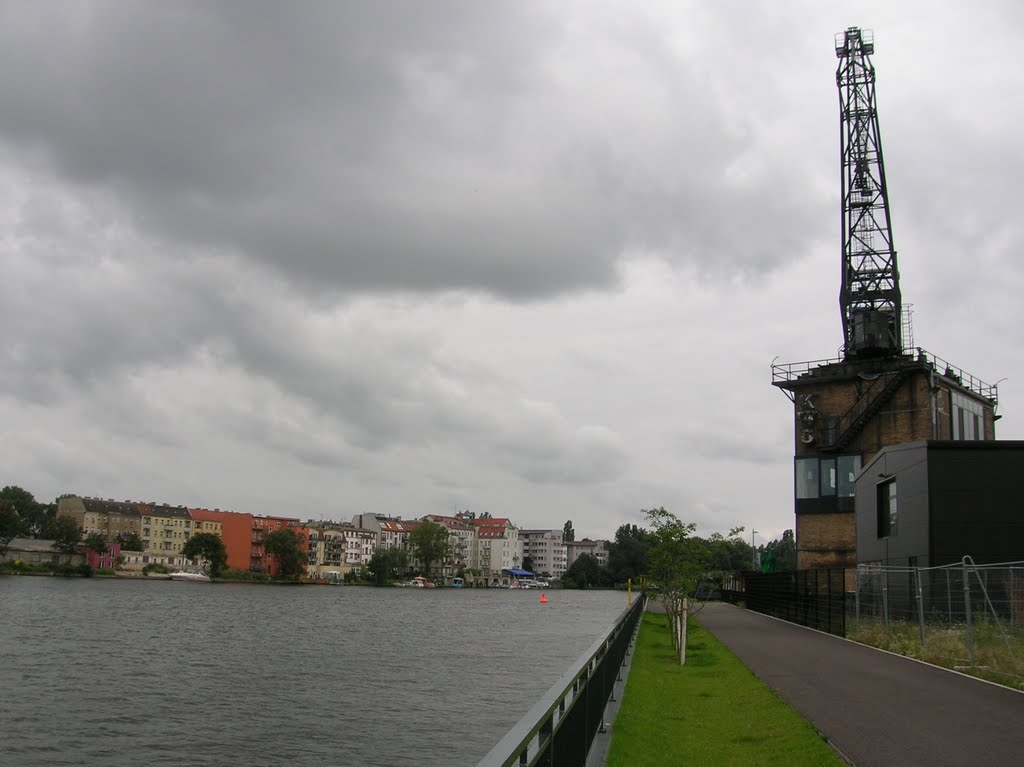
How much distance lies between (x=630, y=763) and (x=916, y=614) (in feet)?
54.9

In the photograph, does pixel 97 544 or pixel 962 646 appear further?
pixel 97 544

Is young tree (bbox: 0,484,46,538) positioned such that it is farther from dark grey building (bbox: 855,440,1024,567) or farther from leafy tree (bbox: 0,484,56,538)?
dark grey building (bbox: 855,440,1024,567)

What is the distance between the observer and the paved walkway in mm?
11562

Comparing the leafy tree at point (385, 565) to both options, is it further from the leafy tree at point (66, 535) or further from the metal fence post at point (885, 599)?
the metal fence post at point (885, 599)

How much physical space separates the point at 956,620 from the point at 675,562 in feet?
29.9

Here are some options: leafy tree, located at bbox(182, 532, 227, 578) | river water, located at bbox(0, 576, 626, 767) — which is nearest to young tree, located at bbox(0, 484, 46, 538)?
leafy tree, located at bbox(182, 532, 227, 578)

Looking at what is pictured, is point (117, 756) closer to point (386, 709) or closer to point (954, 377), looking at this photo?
point (386, 709)

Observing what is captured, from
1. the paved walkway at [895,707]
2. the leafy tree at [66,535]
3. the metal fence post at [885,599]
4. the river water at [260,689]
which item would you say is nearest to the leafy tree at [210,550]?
the leafy tree at [66,535]

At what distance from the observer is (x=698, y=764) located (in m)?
12.0

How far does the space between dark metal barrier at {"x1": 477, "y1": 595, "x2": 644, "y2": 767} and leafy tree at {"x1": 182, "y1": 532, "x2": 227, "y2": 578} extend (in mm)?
152008

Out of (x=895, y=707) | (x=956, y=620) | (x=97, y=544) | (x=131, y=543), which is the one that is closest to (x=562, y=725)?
(x=895, y=707)

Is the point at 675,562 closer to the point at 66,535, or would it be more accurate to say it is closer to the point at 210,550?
the point at 210,550

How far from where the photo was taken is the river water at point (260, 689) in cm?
2133

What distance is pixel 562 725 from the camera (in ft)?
26.0
